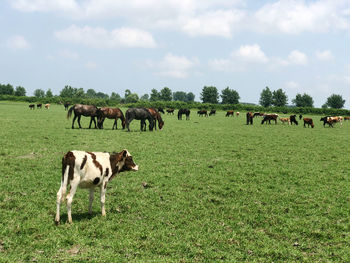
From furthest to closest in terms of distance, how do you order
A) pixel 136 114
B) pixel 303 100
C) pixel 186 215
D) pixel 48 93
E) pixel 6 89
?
1. pixel 48 93
2. pixel 6 89
3. pixel 303 100
4. pixel 136 114
5. pixel 186 215

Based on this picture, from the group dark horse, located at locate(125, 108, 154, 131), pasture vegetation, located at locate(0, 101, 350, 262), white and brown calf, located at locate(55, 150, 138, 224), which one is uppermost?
dark horse, located at locate(125, 108, 154, 131)

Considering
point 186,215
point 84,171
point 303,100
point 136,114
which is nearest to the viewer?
point 84,171

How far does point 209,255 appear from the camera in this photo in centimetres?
502

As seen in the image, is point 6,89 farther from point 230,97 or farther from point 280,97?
point 280,97

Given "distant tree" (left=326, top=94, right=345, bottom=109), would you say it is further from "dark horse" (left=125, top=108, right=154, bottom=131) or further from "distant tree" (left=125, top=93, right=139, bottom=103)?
"dark horse" (left=125, top=108, right=154, bottom=131)

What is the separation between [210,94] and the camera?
501 ft

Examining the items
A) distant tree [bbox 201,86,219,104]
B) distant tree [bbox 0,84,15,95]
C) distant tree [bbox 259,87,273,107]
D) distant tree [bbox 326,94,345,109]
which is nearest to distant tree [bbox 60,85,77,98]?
distant tree [bbox 0,84,15,95]

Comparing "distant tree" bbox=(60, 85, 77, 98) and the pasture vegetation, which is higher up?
"distant tree" bbox=(60, 85, 77, 98)

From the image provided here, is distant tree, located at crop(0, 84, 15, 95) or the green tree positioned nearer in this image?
distant tree, located at crop(0, 84, 15, 95)

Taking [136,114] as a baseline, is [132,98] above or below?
above

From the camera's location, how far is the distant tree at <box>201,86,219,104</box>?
503 ft

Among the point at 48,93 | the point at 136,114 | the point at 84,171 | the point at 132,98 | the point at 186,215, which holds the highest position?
the point at 48,93

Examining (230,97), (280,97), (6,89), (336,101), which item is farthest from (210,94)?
(6,89)

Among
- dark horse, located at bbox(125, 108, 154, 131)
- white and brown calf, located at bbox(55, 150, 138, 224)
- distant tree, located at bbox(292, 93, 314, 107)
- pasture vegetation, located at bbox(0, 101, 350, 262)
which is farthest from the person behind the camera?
distant tree, located at bbox(292, 93, 314, 107)
